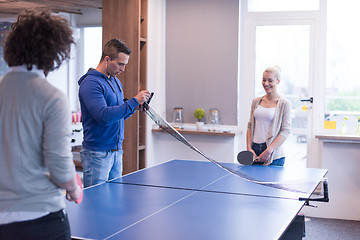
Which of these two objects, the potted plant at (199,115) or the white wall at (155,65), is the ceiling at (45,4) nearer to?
the white wall at (155,65)

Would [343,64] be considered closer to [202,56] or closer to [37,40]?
[202,56]

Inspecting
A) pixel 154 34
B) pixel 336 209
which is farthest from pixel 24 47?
pixel 336 209

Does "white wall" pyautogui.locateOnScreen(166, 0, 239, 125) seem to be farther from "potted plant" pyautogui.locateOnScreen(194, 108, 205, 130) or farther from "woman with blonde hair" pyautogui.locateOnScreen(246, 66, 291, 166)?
"woman with blonde hair" pyautogui.locateOnScreen(246, 66, 291, 166)

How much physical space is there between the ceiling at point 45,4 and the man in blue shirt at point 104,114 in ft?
10.8

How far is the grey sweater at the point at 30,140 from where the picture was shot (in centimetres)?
152

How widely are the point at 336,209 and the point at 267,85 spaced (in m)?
1.99

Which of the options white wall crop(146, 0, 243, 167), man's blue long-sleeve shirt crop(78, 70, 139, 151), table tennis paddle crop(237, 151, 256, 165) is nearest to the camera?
man's blue long-sleeve shirt crop(78, 70, 139, 151)

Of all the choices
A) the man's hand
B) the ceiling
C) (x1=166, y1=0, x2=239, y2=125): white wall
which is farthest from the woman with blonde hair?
the ceiling

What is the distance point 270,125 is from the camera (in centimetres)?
407

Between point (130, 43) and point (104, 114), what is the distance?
228cm

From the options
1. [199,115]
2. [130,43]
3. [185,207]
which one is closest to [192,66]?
[199,115]

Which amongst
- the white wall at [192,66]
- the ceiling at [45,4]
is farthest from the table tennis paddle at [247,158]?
the ceiling at [45,4]

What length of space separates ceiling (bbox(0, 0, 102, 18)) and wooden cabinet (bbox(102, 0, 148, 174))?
1182 mm

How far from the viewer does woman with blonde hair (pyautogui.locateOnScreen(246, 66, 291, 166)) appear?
3.98 meters
